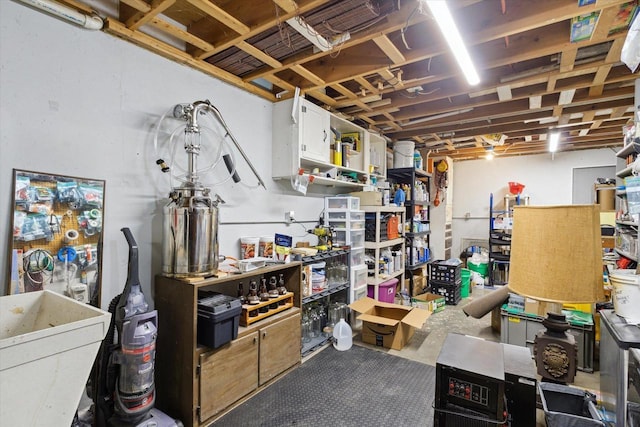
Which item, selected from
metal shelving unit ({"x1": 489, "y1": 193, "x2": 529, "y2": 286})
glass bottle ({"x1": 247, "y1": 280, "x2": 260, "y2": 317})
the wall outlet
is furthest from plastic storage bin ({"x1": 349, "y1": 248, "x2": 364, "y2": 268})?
metal shelving unit ({"x1": 489, "y1": 193, "x2": 529, "y2": 286})

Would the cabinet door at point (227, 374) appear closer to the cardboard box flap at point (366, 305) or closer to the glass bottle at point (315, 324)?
the glass bottle at point (315, 324)

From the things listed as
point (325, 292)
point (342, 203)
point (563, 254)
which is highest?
point (342, 203)

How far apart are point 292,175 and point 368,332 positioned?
1791 millimetres

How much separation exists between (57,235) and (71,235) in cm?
6

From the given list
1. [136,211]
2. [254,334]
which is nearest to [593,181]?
[254,334]

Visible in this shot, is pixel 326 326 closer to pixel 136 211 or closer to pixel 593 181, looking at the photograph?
pixel 136 211

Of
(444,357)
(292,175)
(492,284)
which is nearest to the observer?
(444,357)

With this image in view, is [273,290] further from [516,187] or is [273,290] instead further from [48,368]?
[516,187]

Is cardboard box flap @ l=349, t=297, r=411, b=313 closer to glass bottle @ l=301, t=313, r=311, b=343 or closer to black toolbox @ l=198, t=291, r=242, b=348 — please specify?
glass bottle @ l=301, t=313, r=311, b=343

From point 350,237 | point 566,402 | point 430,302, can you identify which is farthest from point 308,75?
point 430,302

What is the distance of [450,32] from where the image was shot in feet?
5.79

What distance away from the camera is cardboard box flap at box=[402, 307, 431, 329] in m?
2.96

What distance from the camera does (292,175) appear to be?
295cm

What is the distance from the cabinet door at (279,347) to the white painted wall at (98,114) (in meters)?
0.78
